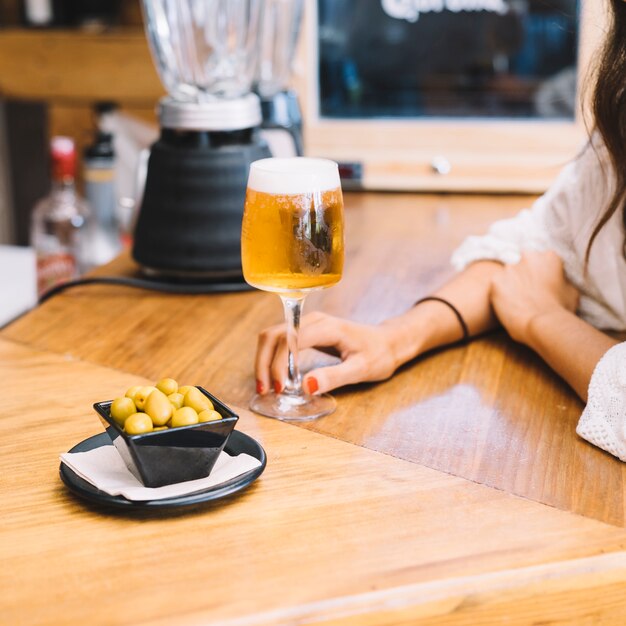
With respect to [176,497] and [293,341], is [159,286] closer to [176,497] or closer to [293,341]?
[293,341]

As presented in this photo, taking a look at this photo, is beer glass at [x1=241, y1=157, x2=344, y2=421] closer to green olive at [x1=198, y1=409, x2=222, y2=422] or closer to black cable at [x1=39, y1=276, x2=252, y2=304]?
green olive at [x1=198, y1=409, x2=222, y2=422]

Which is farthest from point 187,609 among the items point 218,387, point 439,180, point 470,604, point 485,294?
point 439,180

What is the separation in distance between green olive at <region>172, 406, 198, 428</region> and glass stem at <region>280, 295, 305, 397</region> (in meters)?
0.24

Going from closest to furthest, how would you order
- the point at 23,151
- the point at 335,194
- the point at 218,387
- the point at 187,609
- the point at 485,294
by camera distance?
the point at 187,609, the point at 335,194, the point at 218,387, the point at 485,294, the point at 23,151

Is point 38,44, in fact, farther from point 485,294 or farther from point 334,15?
point 485,294

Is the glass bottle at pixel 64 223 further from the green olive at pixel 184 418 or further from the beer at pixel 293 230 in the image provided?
the green olive at pixel 184 418

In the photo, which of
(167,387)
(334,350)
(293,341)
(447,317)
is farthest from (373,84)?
(167,387)

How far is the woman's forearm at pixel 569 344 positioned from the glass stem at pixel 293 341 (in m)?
0.30

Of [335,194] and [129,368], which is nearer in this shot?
[335,194]

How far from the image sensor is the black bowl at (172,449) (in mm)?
777

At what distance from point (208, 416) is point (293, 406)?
0.74 feet

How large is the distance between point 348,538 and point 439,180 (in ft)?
5.01

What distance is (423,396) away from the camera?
1.08 m

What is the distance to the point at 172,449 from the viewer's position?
2.58 feet
